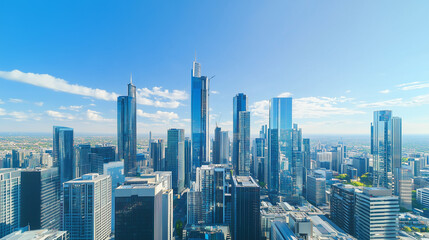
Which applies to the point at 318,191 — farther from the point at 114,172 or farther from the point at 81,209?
the point at 114,172

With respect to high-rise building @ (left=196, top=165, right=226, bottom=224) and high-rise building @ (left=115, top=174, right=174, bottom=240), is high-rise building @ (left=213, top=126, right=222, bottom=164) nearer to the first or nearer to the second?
high-rise building @ (left=196, top=165, right=226, bottom=224)


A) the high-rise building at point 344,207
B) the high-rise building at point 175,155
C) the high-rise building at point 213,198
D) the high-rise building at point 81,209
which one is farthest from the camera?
the high-rise building at point 175,155

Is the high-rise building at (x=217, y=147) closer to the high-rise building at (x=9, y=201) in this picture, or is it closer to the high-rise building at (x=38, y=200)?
the high-rise building at (x=38, y=200)

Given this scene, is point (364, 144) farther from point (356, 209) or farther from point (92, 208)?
point (92, 208)

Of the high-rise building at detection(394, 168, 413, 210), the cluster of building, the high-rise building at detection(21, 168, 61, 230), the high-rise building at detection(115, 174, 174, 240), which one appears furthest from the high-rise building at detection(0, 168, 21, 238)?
the high-rise building at detection(394, 168, 413, 210)

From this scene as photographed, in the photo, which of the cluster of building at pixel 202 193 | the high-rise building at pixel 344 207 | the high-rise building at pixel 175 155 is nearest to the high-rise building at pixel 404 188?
the cluster of building at pixel 202 193

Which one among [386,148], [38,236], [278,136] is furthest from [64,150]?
[386,148]
